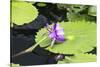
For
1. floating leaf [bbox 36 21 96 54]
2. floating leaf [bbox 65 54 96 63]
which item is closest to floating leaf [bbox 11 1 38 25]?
floating leaf [bbox 36 21 96 54]

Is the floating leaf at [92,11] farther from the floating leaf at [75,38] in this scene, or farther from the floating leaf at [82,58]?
the floating leaf at [82,58]

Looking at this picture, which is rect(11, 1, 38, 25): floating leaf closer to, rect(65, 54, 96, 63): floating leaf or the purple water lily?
the purple water lily

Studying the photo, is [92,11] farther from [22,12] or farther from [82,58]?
[22,12]

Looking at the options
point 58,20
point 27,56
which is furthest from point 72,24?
point 27,56

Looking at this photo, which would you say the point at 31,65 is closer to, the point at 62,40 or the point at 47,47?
the point at 47,47

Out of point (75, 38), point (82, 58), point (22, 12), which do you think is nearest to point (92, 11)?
point (75, 38)

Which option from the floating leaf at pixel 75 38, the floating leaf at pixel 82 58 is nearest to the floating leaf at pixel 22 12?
the floating leaf at pixel 75 38
